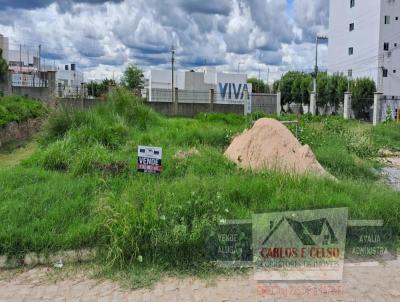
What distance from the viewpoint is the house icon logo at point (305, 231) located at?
451 cm

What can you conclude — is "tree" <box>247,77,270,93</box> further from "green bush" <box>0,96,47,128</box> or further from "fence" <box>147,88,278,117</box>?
"green bush" <box>0,96,47,128</box>

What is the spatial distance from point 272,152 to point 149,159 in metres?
2.82

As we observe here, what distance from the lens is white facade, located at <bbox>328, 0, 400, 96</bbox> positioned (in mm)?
42594

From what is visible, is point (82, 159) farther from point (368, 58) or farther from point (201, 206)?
point (368, 58)

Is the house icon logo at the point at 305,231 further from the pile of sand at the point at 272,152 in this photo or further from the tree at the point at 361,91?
the tree at the point at 361,91

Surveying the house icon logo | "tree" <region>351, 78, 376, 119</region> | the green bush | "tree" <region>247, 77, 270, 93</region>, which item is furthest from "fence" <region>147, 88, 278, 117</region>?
"tree" <region>247, 77, 270, 93</region>

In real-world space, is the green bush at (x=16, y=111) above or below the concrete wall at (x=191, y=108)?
below

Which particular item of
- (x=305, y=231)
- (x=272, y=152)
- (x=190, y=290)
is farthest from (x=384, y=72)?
(x=190, y=290)

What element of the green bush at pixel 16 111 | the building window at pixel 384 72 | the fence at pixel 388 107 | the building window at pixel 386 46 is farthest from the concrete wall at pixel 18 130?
the building window at pixel 386 46

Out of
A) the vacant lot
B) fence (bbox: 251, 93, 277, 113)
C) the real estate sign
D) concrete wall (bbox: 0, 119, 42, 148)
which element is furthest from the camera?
fence (bbox: 251, 93, 277, 113)

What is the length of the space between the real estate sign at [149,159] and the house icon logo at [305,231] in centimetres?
189

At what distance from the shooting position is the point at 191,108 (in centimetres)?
2800

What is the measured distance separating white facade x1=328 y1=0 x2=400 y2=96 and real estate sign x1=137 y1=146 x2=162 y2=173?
41276 mm

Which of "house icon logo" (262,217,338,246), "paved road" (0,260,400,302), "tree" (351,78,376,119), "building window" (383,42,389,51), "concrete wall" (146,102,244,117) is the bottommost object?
"paved road" (0,260,400,302)
